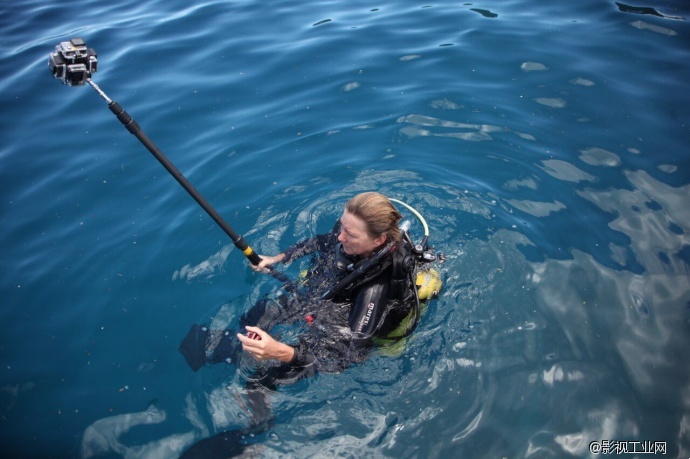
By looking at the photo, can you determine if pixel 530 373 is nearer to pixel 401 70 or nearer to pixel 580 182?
pixel 580 182

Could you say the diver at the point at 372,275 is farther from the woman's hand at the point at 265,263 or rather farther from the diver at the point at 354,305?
the woman's hand at the point at 265,263

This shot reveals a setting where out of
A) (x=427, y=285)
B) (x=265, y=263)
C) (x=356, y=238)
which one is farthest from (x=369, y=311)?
(x=265, y=263)

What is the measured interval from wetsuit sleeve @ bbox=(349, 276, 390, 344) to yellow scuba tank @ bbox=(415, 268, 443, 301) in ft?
1.89

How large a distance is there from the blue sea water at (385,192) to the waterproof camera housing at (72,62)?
2517 mm

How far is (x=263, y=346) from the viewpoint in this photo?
3.22 meters

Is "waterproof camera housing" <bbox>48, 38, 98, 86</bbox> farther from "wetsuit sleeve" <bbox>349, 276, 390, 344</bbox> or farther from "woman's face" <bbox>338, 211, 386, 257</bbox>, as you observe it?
"wetsuit sleeve" <bbox>349, 276, 390, 344</bbox>

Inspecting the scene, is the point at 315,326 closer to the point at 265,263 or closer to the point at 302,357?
the point at 302,357

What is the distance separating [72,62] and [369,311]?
2.52m

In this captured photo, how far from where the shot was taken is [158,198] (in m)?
5.90

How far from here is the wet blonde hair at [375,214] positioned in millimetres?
3654

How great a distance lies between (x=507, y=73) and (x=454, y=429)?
567 cm

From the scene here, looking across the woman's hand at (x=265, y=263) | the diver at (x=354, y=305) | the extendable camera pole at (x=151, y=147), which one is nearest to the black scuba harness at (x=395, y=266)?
the diver at (x=354, y=305)

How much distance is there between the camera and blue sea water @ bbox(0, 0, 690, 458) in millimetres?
3883

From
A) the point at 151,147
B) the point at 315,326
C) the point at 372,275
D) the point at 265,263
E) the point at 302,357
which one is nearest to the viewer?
the point at 151,147
